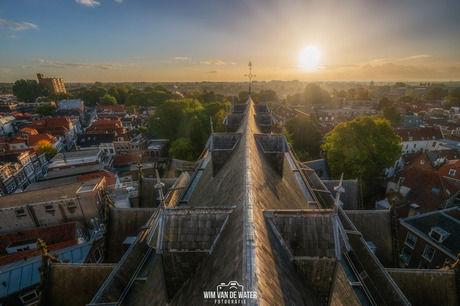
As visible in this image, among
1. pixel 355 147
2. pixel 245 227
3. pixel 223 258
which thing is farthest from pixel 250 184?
pixel 355 147

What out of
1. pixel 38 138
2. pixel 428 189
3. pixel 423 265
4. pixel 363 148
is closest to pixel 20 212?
pixel 423 265

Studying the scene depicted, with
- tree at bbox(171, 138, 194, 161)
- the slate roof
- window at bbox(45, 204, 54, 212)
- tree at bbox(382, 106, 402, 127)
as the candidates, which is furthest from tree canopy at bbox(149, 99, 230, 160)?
tree at bbox(382, 106, 402, 127)

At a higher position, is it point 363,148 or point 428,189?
point 363,148

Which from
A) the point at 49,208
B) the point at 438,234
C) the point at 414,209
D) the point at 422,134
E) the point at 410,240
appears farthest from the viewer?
the point at 422,134

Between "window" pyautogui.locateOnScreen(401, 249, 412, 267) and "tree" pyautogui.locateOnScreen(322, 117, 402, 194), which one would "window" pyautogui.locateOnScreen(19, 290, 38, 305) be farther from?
"tree" pyautogui.locateOnScreen(322, 117, 402, 194)

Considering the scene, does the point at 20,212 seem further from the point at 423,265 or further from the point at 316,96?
the point at 316,96

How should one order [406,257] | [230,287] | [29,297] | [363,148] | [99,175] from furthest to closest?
[99,175], [363,148], [406,257], [29,297], [230,287]

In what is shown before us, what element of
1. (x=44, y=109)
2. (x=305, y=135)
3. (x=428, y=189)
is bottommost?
(x=44, y=109)
